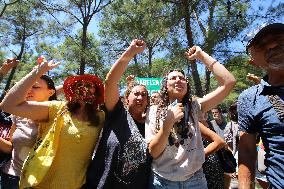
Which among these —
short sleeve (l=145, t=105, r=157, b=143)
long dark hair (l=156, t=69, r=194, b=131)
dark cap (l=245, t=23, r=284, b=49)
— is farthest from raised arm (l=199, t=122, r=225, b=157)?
dark cap (l=245, t=23, r=284, b=49)

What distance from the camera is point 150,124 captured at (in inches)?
111

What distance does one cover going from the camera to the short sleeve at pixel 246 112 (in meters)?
1.98

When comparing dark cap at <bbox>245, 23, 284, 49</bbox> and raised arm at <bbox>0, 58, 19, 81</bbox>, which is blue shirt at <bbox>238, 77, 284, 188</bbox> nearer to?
dark cap at <bbox>245, 23, 284, 49</bbox>

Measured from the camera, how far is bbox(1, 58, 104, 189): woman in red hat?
2615 millimetres

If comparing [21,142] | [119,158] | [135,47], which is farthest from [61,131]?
[135,47]

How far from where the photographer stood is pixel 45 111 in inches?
107

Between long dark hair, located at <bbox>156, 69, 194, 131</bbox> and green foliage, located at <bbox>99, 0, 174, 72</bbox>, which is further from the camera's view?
green foliage, located at <bbox>99, 0, 174, 72</bbox>

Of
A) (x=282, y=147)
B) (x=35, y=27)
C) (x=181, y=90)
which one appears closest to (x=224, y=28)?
(x=181, y=90)

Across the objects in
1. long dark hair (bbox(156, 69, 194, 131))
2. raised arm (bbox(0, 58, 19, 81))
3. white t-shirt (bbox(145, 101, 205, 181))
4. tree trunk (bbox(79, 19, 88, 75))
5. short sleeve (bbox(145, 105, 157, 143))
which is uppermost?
tree trunk (bbox(79, 19, 88, 75))

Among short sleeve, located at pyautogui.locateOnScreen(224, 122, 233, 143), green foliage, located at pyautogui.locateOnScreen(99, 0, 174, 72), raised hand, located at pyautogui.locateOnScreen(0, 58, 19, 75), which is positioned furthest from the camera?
green foliage, located at pyautogui.locateOnScreen(99, 0, 174, 72)

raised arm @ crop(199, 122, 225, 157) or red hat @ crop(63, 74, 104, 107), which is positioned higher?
red hat @ crop(63, 74, 104, 107)

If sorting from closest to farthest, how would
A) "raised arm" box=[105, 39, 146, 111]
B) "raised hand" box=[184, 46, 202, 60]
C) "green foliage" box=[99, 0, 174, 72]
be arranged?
"raised arm" box=[105, 39, 146, 111] → "raised hand" box=[184, 46, 202, 60] → "green foliage" box=[99, 0, 174, 72]

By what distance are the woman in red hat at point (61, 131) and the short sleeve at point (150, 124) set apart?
0.33 m

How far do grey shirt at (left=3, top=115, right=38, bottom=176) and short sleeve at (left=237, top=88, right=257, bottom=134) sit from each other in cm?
173
